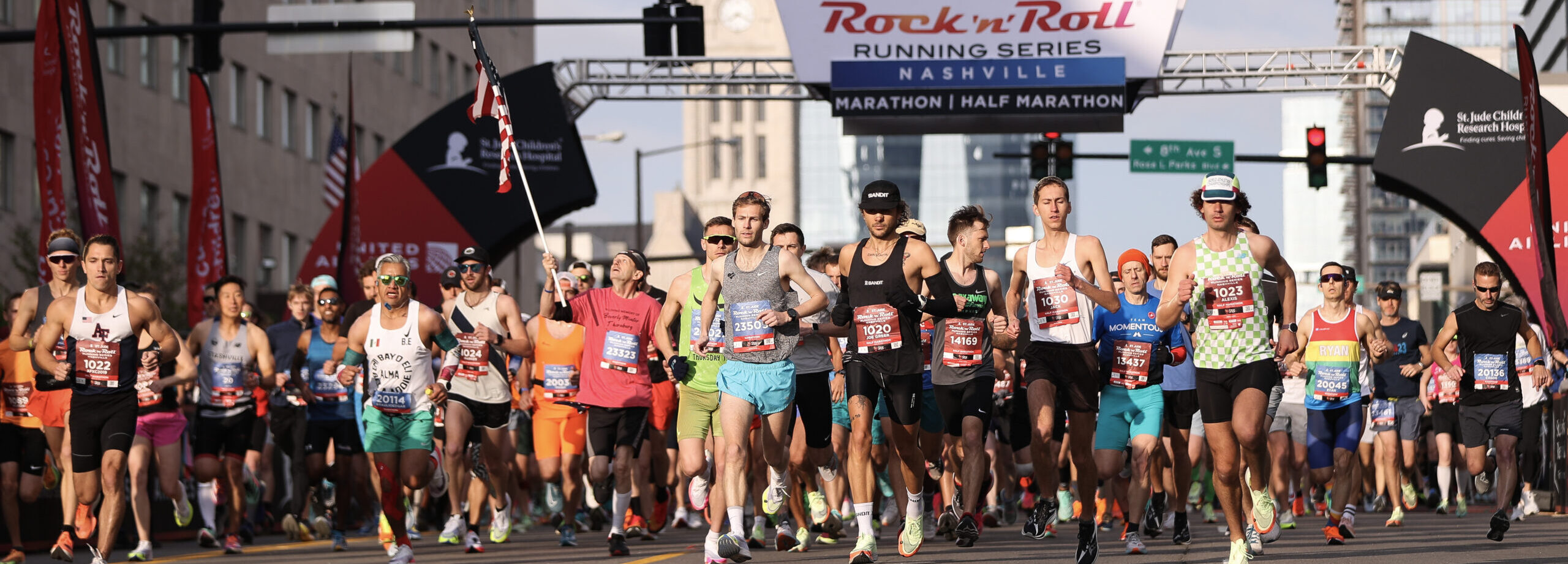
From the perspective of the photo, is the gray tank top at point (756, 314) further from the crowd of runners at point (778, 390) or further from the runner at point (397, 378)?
the runner at point (397, 378)

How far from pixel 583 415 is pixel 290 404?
343 centimetres

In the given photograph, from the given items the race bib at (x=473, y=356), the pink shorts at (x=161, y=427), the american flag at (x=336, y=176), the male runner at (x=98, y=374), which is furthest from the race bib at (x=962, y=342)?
the american flag at (x=336, y=176)

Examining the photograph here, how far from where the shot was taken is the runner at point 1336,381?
Result: 13719 millimetres

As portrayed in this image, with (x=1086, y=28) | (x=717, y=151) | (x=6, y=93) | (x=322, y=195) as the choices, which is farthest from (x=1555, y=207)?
(x=717, y=151)

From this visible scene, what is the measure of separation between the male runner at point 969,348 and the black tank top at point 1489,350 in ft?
14.7

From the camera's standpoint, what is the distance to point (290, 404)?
53.9ft

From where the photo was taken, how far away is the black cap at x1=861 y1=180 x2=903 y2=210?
10.8 metres

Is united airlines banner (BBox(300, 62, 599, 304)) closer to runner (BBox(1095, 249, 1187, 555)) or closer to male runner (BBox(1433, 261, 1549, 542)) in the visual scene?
male runner (BBox(1433, 261, 1549, 542))

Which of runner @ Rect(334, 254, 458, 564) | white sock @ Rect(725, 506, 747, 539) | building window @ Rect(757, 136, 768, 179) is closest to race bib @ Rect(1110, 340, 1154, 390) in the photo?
white sock @ Rect(725, 506, 747, 539)

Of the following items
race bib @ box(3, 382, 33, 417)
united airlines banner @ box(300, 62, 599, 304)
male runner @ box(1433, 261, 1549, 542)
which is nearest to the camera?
race bib @ box(3, 382, 33, 417)

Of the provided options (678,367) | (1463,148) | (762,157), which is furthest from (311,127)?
(762,157)

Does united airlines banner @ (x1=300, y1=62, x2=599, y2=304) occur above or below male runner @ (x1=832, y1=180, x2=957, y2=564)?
above

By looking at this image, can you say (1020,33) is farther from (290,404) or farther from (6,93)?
(6,93)

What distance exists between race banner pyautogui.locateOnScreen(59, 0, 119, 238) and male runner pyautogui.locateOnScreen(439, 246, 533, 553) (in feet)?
10.6
